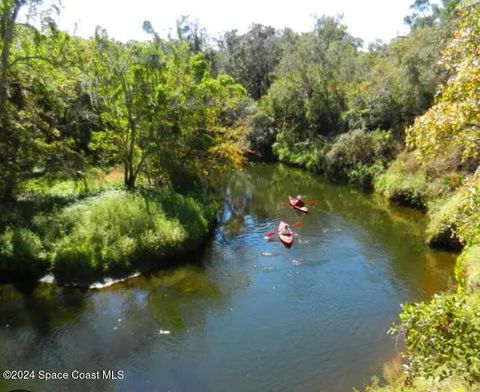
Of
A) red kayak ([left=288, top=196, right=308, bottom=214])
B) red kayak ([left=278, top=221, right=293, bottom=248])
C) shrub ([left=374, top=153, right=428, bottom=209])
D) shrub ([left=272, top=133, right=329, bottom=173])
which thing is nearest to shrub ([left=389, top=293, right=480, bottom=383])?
red kayak ([left=278, top=221, right=293, bottom=248])

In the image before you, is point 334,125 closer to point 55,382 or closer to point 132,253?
point 132,253

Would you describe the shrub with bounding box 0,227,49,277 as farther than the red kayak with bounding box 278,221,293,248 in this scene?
No

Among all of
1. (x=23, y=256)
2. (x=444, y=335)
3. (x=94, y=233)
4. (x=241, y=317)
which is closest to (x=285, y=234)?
(x=241, y=317)

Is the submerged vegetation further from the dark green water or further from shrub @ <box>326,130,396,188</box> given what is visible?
the dark green water

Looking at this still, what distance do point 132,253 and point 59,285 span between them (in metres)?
2.65

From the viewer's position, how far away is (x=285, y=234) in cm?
1952

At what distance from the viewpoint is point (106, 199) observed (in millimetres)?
19016

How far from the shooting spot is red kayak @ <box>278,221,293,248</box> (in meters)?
18.8

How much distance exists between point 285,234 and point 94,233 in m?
8.06

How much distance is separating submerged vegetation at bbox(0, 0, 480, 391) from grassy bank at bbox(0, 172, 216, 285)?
0.05m

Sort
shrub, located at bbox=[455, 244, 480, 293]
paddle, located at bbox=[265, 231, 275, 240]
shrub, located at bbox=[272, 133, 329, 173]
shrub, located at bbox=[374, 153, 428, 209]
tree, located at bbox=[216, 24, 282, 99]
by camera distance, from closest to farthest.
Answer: shrub, located at bbox=[455, 244, 480, 293] → paddle, located at bbox=[265, 231, 275, 240] → shrub, located at bbox=[374, 153, 428, 209] → shrub, located at bbox=[272, 133, 329, 173] → tree, located at bbox=[216, 24, 282, 99]

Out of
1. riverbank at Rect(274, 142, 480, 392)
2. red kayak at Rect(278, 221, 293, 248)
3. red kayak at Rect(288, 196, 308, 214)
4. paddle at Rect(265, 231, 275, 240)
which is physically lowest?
paddle at Rect(265, 231, 275, 240)

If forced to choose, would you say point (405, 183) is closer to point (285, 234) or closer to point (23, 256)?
point (285, 234)

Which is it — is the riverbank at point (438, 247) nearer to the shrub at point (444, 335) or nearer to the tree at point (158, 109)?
the shrub at point (444, 335)
